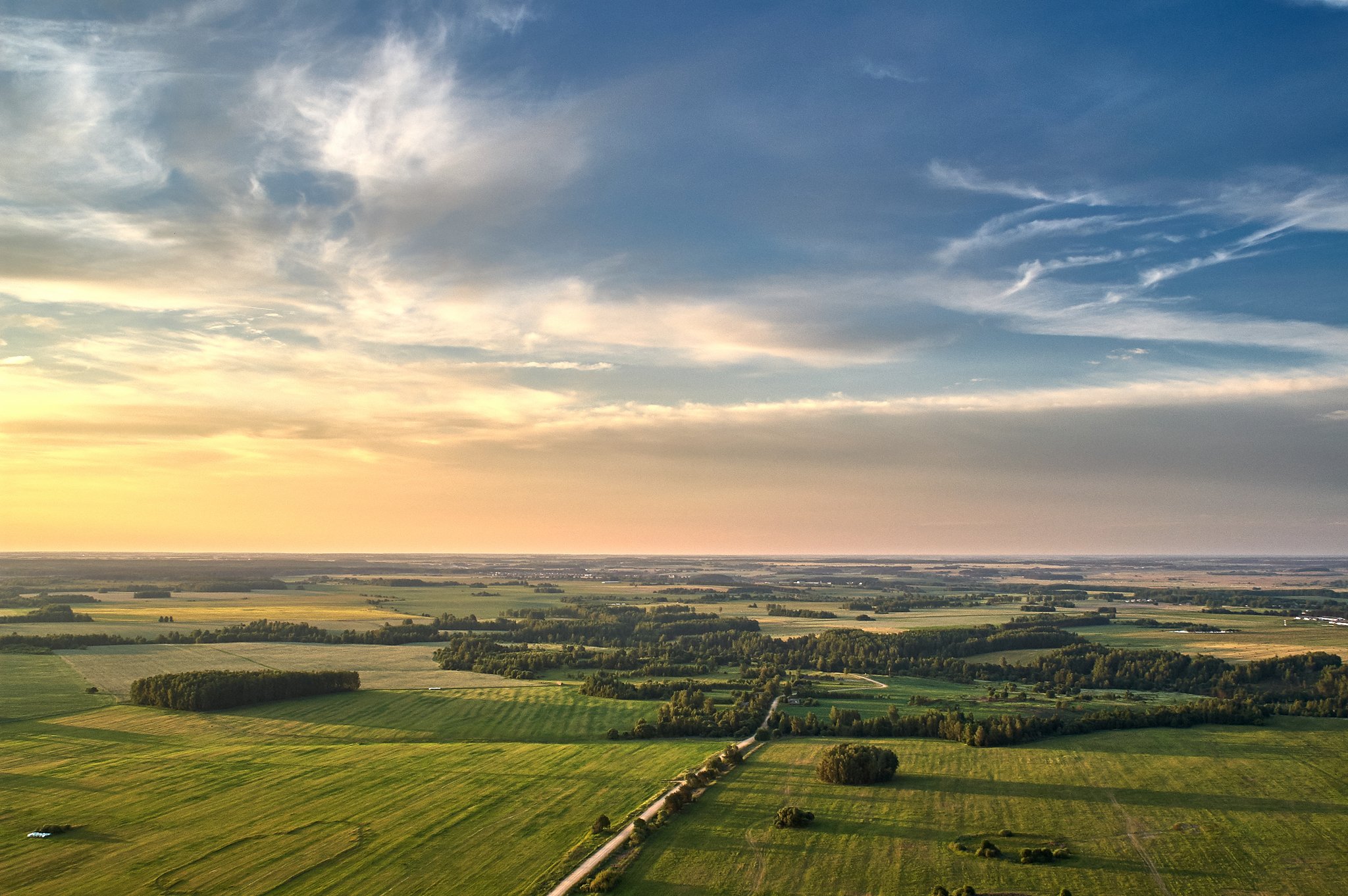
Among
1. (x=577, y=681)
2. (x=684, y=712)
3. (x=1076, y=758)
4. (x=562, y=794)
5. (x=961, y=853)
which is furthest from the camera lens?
(x=577, y=681)

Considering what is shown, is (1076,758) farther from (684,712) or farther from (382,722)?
(382,722)

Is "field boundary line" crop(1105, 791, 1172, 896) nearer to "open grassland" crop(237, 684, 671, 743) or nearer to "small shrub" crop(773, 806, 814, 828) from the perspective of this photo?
"small shrub" crop(773, 806, 814, 828)

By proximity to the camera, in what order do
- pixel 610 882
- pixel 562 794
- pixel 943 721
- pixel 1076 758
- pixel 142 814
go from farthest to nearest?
pixel 943 721, pixel 1076 758, pixel 562 794, pixel 142 814, pixel 610 882

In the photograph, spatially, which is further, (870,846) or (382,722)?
(382,722)

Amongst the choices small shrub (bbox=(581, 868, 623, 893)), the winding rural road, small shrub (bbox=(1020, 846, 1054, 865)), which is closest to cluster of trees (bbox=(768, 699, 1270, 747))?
the winding rural road

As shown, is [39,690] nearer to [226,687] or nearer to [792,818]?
[226,687]

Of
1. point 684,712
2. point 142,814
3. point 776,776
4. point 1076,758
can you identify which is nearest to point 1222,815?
point 1076,758
